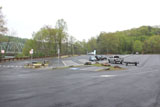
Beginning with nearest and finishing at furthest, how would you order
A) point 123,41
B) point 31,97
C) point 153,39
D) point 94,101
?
1. point 94,101
2. point 31,97
3. point 153,39
4. point 123,41

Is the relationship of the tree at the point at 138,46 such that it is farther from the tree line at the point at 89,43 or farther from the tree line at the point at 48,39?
the tree line at the point at 48,39

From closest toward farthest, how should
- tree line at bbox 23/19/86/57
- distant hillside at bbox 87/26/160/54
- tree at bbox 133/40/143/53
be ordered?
1. tree line at bbox 23/19/86/57
2. distant hillside at bbox 87/26/160/54
3. tree at bbox 133/40/143/53

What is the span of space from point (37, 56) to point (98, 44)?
61374mm

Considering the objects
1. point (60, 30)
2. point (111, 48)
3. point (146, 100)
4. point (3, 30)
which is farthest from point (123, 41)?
point (146, 100)

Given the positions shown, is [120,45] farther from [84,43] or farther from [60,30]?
[60,30]

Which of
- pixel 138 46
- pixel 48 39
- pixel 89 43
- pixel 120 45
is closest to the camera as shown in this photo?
pixel 48 39

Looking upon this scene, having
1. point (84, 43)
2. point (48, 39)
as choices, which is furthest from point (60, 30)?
point (84, 43)

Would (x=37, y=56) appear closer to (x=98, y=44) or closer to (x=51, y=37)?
(x=51, y=37)

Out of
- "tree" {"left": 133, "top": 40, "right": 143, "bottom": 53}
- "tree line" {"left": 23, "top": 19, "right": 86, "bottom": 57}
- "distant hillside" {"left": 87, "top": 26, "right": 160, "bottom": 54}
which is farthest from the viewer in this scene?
"tree" {"left": 133, "top": 40, "right": 143, "bottom": 53}

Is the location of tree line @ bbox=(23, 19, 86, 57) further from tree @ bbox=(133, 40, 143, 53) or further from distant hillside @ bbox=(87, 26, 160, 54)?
tree @ bbox=(133, 40, 143, 53)

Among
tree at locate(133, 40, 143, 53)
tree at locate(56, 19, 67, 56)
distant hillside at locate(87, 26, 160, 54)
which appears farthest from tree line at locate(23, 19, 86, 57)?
tree at locate(133, 40, 143, 53)

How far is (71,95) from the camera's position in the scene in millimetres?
7824

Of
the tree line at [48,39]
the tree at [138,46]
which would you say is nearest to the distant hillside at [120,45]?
the tree at [138,46]

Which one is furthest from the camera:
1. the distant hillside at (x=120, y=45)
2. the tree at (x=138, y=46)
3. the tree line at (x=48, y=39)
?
the tree at (x=138, y=46)
